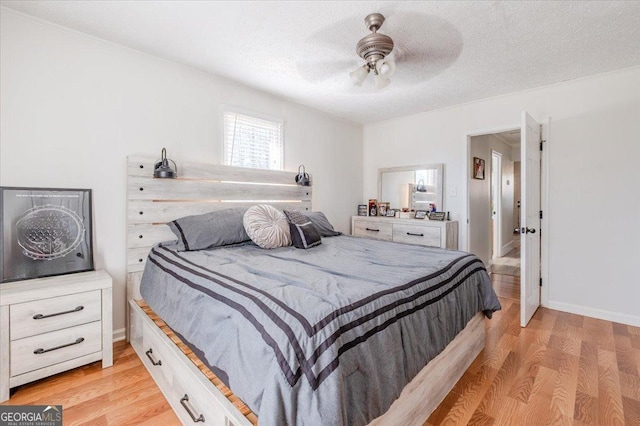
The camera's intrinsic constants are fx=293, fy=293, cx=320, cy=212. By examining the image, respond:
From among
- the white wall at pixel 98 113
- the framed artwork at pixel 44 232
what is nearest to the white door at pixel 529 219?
the white wall at pixel 98 113

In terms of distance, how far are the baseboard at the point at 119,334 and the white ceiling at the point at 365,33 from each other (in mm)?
2297

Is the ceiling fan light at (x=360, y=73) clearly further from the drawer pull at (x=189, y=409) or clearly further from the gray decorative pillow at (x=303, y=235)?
the drawer pull at (x=189, y=409)

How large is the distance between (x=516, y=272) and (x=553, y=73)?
116 inches

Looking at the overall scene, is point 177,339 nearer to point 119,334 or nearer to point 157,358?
point 157,358

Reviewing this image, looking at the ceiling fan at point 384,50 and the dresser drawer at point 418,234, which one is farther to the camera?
the dresser drawer at point 418,234

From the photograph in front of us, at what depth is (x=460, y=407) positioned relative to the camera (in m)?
1.63

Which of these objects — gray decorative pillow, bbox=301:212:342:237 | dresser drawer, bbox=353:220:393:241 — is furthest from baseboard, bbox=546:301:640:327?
gray decorative pillow, bbox=301:212:342:237

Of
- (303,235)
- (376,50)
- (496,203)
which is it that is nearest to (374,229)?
(303,235)

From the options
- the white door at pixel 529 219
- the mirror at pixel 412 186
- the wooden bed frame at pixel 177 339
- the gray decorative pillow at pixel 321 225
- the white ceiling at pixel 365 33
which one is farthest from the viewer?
the mirror at pixel 412 186

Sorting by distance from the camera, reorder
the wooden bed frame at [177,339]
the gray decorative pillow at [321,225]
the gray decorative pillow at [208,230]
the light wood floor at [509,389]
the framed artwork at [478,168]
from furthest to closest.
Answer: the framed artwork at [478,168] → the gray decorative pillow at [321,225] → the gray decorative pillow at [208,230] → the light wood floor at [509,389] → the wooden bed frame at [177,339]

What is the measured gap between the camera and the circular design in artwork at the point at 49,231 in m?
1.94

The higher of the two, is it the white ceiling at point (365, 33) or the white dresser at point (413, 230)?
the white ceiling at point (365, 33)

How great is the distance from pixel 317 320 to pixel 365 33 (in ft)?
6.72

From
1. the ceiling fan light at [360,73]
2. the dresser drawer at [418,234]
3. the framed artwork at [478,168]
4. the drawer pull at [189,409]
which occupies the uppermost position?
the ceiling fan light at [360,73]
